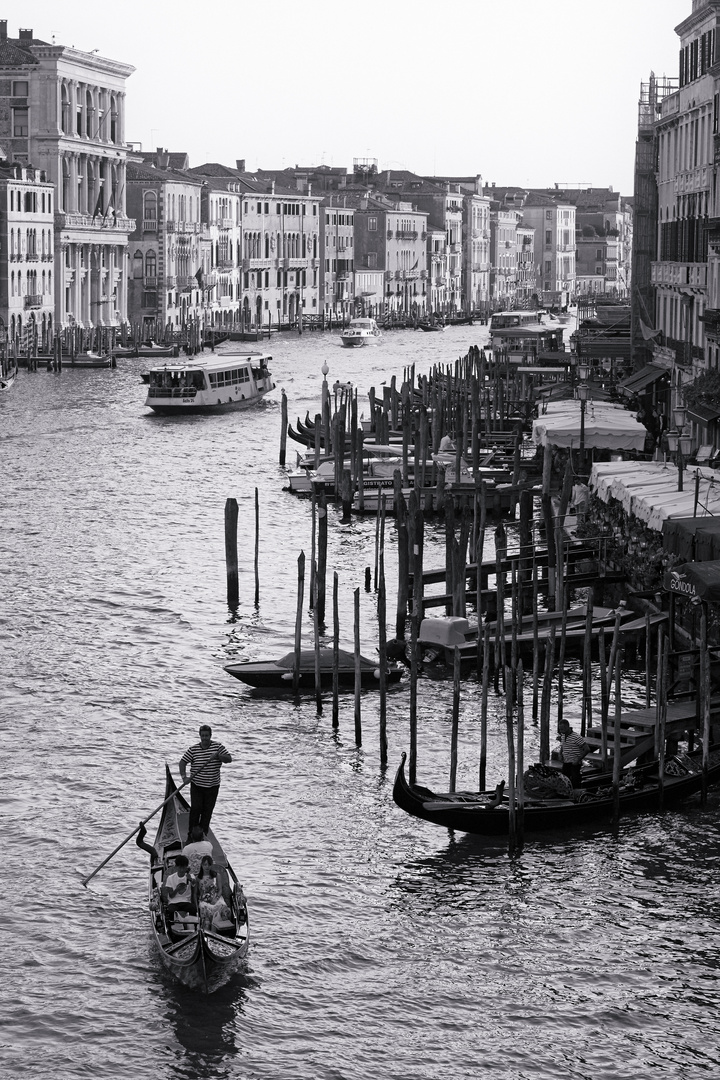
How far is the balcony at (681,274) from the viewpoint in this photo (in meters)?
39.1

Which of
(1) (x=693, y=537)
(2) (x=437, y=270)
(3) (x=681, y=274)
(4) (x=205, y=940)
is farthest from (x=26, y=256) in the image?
(4) (x=205, y=940)

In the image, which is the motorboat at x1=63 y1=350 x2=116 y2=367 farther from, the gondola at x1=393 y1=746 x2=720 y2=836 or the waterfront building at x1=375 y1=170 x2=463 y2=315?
the waterfront building at x1=375 y1=170 x2=463 y2=315

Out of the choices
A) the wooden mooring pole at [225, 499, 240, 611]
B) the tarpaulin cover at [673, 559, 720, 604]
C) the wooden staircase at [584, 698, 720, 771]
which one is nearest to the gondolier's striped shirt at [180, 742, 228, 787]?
the wooden staircase at [584, 698, 720, 771]

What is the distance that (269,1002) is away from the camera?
1346cm

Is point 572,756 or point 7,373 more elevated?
point 7,373

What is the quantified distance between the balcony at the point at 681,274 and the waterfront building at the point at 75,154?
Answer: 41.0m

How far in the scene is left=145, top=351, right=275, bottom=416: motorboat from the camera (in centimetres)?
5550

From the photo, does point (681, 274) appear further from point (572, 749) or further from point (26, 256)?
point (26, 256)

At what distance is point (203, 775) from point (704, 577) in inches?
222

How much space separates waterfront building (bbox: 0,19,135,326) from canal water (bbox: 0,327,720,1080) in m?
60.0

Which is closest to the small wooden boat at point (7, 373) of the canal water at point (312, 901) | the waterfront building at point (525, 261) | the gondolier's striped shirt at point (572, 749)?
the canal water at point (312, 901)

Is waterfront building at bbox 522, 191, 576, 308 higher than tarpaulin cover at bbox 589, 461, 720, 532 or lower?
higher

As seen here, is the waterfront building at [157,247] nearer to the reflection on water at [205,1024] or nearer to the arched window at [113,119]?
the arched window at [113,119]

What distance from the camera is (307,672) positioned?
21.0 metres
